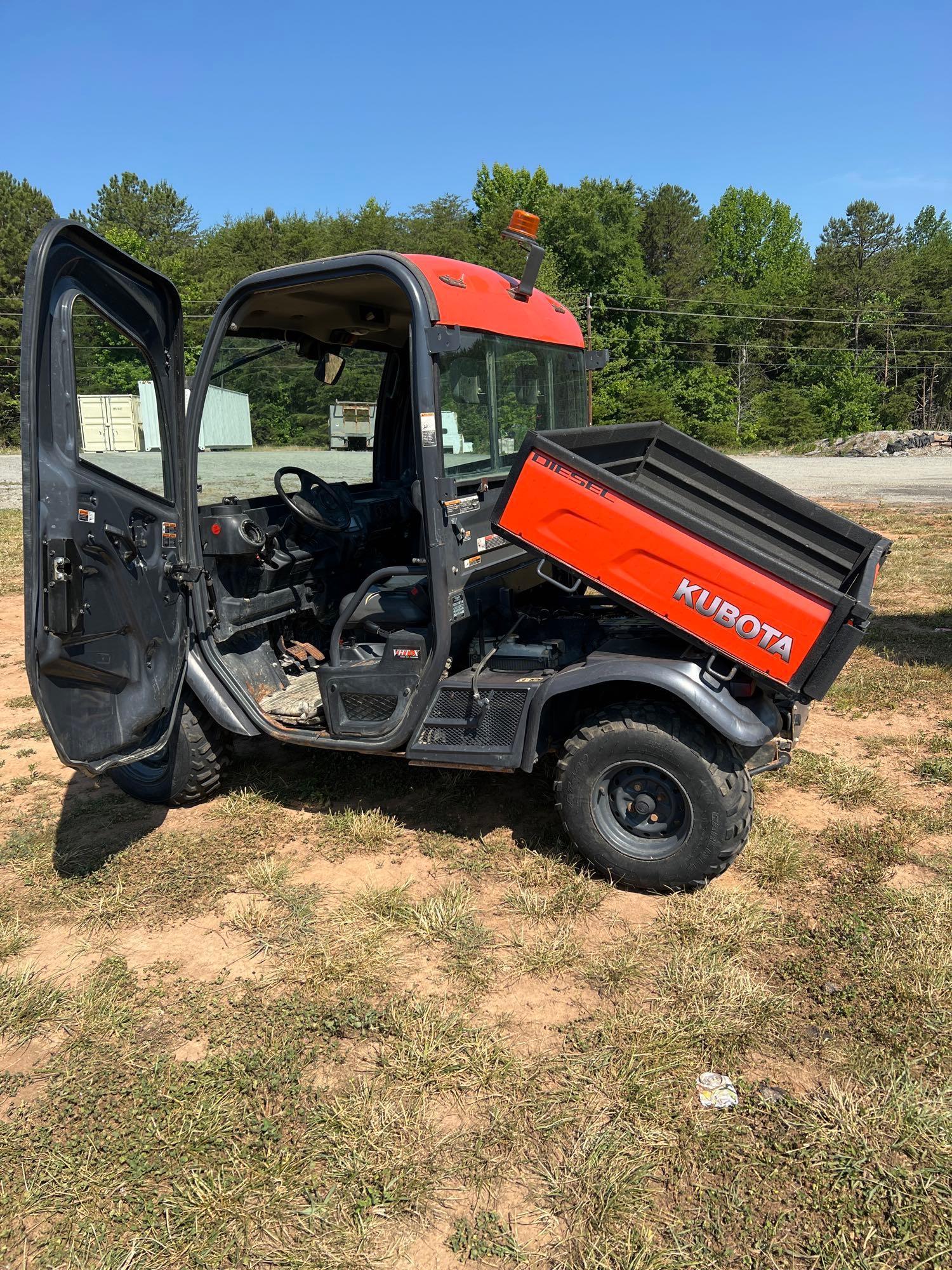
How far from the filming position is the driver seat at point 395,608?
3990mm

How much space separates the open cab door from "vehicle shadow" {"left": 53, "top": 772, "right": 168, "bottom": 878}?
71cm

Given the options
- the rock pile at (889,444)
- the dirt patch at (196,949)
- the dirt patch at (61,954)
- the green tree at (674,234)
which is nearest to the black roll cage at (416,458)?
the dirt patch at (196,949)

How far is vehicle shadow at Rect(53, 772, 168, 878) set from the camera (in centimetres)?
389

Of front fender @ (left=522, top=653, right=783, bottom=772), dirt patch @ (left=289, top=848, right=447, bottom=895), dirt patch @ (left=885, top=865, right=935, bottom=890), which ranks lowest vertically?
dirt patch @ (left=289, top=848, right=447, bottom=895)

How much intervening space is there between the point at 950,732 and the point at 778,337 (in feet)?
158

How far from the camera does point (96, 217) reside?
4700 centimetres

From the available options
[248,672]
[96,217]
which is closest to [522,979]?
[248,672]

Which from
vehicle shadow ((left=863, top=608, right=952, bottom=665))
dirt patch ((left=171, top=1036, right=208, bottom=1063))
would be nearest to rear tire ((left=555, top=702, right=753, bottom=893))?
dirt patch ((left=171, top=1036, right=208, bottom=1063))

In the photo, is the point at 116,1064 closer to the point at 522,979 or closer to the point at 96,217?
the point at 522,979

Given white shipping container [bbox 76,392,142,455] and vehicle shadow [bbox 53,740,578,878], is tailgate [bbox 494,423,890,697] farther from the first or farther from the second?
white shipping container [bbox 76,392,142,455]

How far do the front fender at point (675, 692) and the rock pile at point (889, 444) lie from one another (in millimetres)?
35439

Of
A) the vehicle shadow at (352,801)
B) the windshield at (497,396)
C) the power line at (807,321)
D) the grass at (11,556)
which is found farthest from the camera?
the power line at (807,321)

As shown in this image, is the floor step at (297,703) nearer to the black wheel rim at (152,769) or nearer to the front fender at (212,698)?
the front fender at (212,698)

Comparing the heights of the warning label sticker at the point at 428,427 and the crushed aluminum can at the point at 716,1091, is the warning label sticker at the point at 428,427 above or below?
above
